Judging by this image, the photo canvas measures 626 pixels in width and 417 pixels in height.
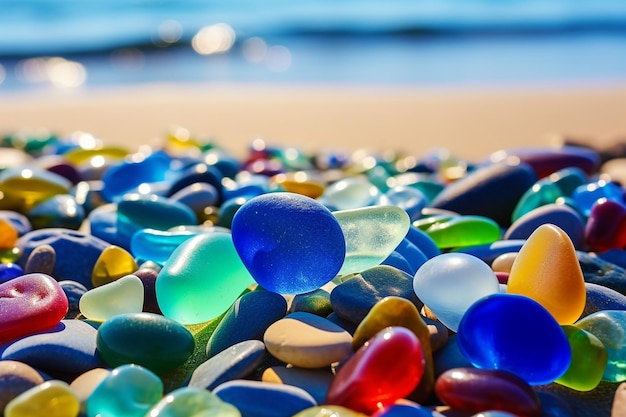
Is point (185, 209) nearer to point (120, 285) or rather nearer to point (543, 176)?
point (120, 285)

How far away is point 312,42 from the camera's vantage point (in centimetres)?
738

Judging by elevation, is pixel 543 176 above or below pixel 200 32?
below

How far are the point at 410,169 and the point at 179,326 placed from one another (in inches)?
54.9

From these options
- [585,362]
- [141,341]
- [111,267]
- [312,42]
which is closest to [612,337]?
[585,362]

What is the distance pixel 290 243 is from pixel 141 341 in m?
0.26

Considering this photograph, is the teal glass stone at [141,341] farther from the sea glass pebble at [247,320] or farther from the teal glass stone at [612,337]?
the teal glass stone at [612,337]

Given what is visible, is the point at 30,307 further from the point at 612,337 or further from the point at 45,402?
A: the point at 612,337

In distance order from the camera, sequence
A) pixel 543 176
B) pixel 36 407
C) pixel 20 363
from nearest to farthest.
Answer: pixel 36 407, pixel 20 363, pixel 543 176

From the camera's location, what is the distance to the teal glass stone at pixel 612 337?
1022mm

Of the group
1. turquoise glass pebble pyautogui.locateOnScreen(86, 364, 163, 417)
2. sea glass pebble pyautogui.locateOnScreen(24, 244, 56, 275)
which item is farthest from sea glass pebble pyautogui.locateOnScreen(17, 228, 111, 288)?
turquoise glass pebble pyautogui.locateOnScreen(86, 364, 163, 417)

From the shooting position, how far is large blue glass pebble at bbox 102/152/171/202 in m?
1.97

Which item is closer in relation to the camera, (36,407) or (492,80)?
(36,407)

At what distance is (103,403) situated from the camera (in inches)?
35.0

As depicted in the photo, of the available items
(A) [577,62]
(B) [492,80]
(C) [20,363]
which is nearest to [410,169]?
(C) [20,363]
